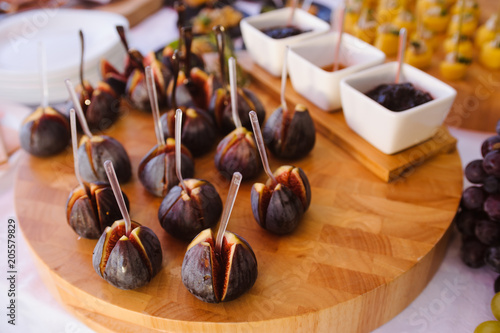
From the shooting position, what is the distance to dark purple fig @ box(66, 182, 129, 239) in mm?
832

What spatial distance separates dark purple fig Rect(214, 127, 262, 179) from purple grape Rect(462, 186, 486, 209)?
418mm

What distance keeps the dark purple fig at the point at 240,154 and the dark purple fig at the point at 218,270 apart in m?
0.25

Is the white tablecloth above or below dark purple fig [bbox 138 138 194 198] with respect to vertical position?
below

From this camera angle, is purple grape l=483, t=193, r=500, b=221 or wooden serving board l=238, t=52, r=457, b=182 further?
wooden serving board l=238, t=52, r=457, b=182

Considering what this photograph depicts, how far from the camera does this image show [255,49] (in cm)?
135

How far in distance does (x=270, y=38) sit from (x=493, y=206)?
72cm

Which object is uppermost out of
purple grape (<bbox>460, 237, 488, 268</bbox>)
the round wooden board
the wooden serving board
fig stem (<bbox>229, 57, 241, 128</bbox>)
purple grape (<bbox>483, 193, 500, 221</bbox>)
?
fig stem (<bbox>229, 57, 241, 128</bbox>)

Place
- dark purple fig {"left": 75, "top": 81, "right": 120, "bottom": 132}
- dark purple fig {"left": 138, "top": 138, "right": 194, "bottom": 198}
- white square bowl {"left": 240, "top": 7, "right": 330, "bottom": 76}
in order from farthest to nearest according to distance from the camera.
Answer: white square bowl {"left": 240, "top": 7, "right": 330, "bottom": 76}
dark purple fig {"left": 75, "top": 81, "right": 120, "bottom": 132}
dark purple fig {"left": 138, "top": 138, "right": 194, "bottom": 198}

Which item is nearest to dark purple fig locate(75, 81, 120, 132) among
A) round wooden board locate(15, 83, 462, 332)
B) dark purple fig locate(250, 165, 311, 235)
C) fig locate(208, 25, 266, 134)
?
round wooden board locate(15, 83, 462, 332)

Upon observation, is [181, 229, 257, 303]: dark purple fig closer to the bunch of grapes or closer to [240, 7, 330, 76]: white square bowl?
the bunch of grapes

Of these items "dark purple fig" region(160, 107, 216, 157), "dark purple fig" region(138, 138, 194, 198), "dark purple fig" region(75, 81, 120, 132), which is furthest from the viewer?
"dark purple fig" region(75, 81, 120, 132)

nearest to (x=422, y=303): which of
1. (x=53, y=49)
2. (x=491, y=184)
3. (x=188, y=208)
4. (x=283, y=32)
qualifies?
(x=491, y=184)

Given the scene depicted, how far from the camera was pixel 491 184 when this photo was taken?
33.8 inches

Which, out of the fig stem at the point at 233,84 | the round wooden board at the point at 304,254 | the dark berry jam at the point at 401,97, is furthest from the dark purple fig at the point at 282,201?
the dark berry jam at the point at 401,97
